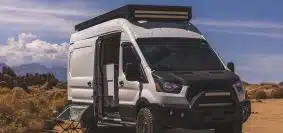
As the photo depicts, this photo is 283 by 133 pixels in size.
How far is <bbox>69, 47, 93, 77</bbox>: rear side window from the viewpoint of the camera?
1588 centimetres

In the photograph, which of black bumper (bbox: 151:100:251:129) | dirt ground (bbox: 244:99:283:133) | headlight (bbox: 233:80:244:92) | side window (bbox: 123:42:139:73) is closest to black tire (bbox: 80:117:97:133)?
side window (bbox: 123:42:139:73)

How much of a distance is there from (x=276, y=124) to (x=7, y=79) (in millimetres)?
44878

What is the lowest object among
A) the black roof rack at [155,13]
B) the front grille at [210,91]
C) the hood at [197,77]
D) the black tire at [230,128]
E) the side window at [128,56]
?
the black tire at [230,128]

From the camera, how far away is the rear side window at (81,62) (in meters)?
15.9

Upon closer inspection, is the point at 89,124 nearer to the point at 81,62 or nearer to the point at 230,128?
the point at 81,62

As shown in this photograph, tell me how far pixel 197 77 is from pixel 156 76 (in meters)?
0.84

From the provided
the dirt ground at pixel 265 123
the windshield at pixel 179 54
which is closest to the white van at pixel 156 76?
the windshield at pixel 179 54

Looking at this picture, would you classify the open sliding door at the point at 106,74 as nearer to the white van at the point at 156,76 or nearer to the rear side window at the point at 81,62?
the white van at the point at 156,76

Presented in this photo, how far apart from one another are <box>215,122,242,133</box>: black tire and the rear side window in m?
4.11

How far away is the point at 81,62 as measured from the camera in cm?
1667

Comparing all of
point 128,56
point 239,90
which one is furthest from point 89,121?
point 239,90

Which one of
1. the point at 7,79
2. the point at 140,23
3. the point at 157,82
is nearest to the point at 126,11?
the point at 140,23

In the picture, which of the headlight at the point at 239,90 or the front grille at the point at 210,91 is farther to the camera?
the headlight at the point at 239,90

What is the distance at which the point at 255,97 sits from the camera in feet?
129
